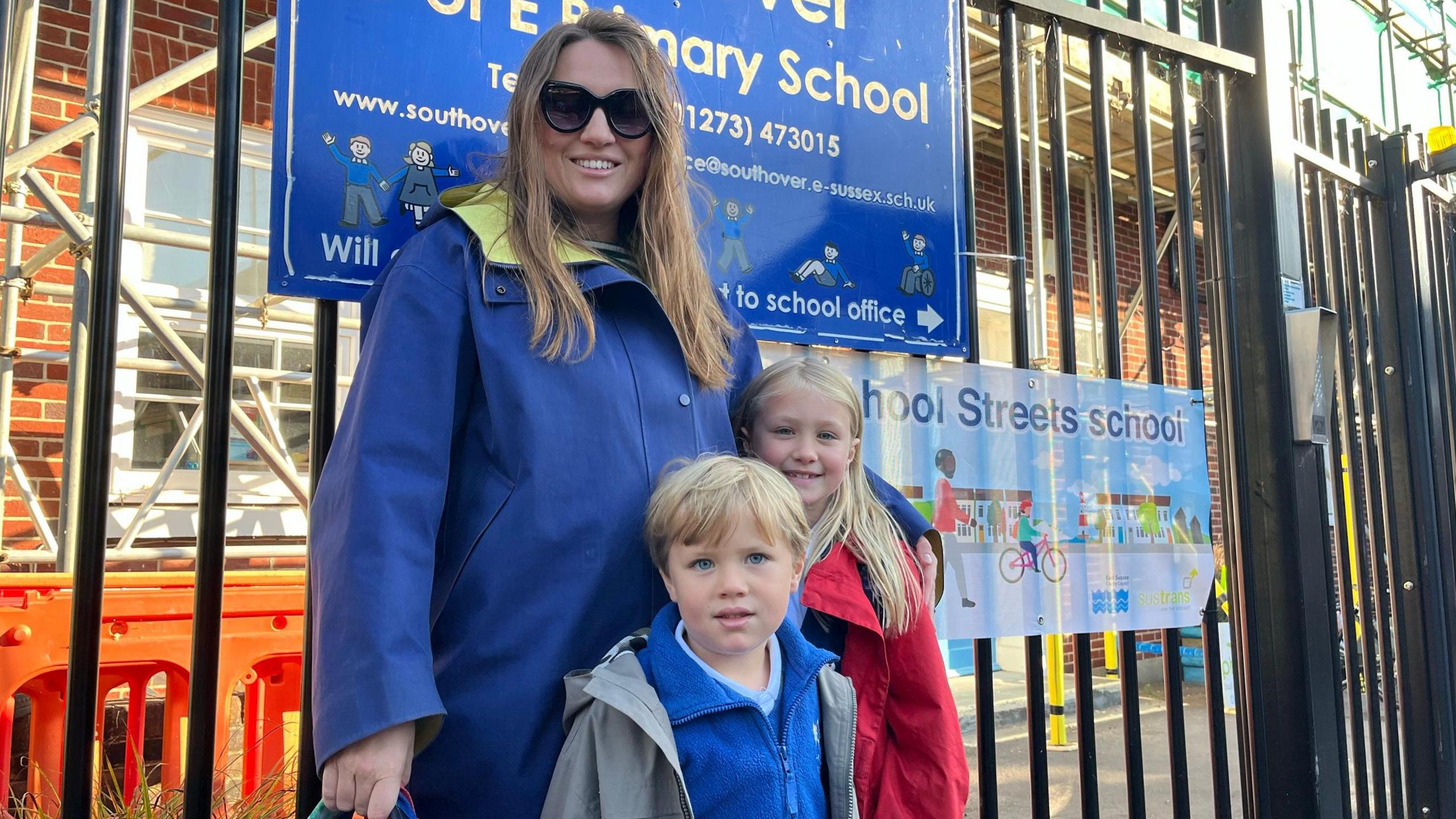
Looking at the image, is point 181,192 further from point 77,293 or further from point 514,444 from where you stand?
point 514,444

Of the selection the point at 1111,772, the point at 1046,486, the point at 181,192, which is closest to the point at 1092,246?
the point at 1111,772

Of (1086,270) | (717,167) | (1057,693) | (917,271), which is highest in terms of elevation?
(1086,270)

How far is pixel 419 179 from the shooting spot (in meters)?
1.88

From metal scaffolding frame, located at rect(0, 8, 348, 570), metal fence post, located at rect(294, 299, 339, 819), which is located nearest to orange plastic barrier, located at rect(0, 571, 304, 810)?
metal scaffolding frame, located at rect(0, 8, 348, 570)

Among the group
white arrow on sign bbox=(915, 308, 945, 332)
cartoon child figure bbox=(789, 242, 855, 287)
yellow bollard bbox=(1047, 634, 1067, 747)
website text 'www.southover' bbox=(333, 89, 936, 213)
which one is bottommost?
yellow bollard bbox=(1047, 634, 1067, 747)

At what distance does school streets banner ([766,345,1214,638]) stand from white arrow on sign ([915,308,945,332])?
8 cm

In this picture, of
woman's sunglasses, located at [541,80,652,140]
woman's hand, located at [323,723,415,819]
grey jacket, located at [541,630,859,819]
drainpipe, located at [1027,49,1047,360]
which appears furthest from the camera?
drainpipe, located at [1027,49,1047,360]

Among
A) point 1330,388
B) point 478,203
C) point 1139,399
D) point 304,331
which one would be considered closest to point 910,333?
point 1139,399

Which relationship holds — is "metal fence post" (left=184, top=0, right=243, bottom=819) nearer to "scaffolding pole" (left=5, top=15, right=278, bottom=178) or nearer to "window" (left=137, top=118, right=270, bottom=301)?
"scaffolding pole" (left=5, top=15, right=278, bottom=178)

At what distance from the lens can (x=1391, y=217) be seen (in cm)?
384

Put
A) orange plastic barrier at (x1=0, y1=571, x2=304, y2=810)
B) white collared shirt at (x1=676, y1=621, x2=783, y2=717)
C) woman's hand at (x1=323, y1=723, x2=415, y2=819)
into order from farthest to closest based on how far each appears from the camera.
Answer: orange plastic barrier at (x1=0, y1=571, x2=304, y2=810)
white collared shirt at (x1=676, y1=621, x2=783, y2=717)
woman's hand at (x1=323, y1=723, x2=415, y2=819)

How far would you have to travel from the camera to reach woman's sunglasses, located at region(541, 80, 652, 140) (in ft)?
5.35

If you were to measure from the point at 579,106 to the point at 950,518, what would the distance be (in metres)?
1.29

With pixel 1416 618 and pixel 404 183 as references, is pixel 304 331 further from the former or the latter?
pixel 1416 618
